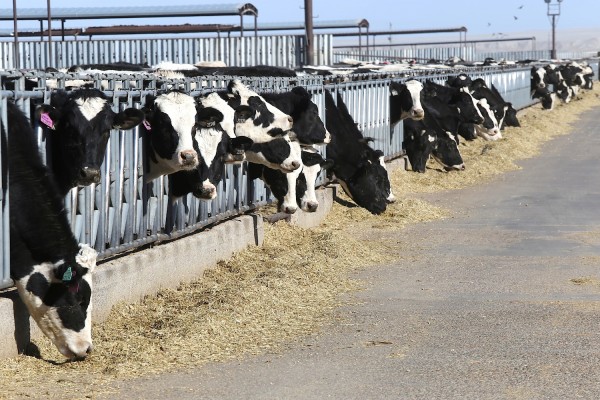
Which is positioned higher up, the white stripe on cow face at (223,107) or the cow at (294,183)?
the white stripe on cow face at (223,107)

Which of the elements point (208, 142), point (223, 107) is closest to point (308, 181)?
point (223, 107)

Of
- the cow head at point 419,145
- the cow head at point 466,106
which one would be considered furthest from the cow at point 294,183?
the cow head at point 466,106

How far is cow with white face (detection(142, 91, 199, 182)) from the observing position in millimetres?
9625

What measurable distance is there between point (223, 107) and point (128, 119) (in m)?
2.15

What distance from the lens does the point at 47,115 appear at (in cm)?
822

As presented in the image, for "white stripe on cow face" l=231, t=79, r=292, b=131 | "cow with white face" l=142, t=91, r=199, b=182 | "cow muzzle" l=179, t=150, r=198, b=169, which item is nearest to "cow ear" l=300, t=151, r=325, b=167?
"white stripe on cow face" l=231, t=79, r=292, b=131

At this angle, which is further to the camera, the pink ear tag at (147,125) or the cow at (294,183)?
the cow at (294,183)

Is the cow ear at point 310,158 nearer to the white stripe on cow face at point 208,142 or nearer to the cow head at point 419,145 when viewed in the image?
the white stripe on cow face at point 208,142

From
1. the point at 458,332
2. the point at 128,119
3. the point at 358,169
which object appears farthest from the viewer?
the point at 358,169

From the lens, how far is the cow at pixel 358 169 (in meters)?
15.4

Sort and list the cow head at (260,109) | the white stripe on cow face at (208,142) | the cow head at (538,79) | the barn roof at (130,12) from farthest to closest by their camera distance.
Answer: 1. the cow head at (538,79)
2. the barn roof at (130,12)
3. the cow head at (260,109)
4. the white stripe on cow face at (208,142)

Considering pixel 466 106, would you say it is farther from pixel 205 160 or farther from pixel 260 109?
pixel 205 160

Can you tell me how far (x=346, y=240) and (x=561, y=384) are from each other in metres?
5.53

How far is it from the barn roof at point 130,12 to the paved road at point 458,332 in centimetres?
2673
